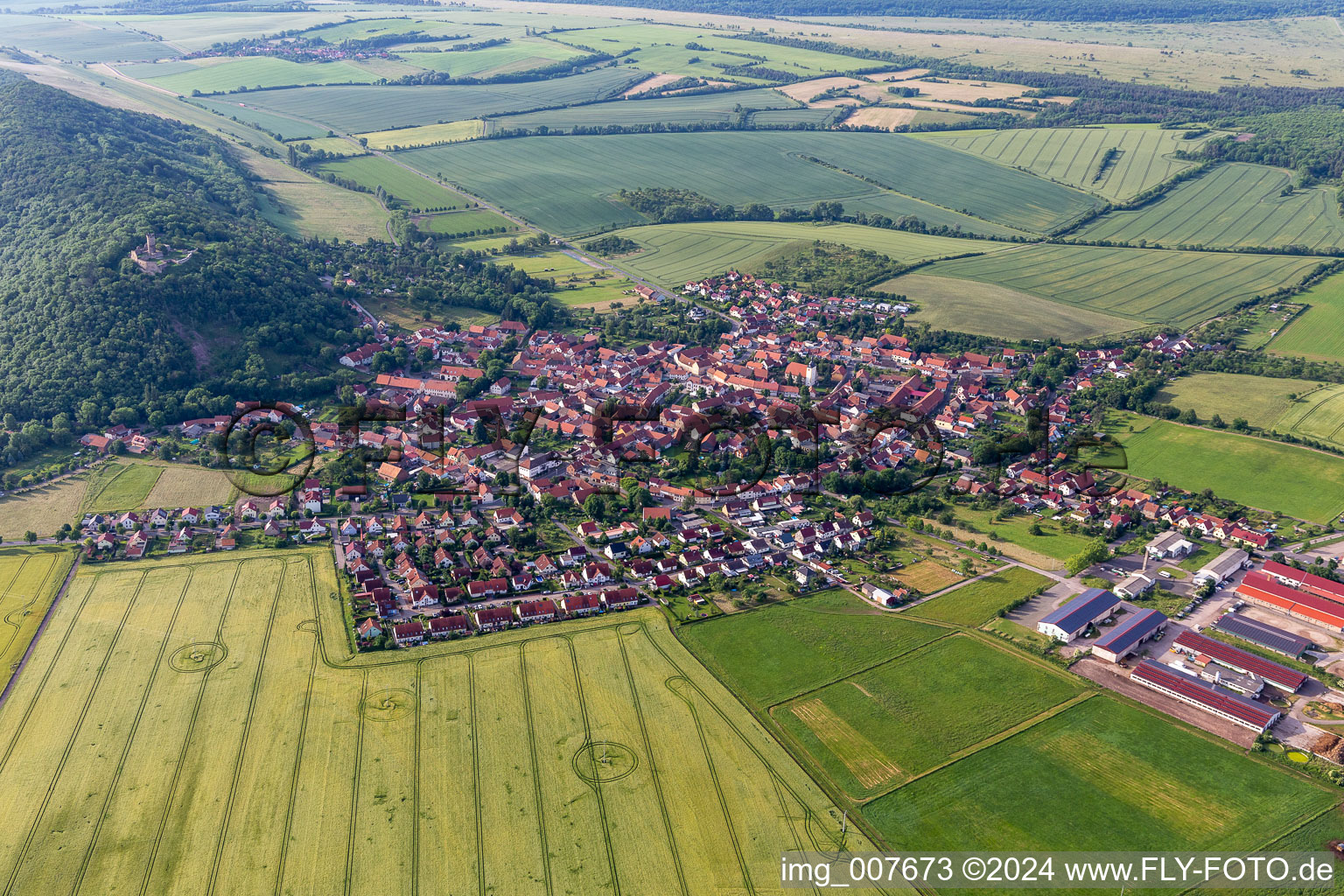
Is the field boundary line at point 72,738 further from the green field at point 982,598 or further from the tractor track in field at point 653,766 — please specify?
the green field at point 982,598

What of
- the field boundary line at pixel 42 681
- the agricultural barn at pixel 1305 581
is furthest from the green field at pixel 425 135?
the agricultural barn at pixel 1305 581

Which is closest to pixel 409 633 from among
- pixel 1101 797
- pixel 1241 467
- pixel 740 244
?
pixel 1101 797

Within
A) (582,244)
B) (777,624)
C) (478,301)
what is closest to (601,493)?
(777,624)

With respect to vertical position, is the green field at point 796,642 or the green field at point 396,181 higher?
the green field at point 796,642

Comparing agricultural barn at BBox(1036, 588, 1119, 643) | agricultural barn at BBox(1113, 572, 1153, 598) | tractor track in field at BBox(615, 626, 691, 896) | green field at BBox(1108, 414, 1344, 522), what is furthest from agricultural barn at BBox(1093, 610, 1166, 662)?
tractor track in field at BBox(615, 626, 691, 896)

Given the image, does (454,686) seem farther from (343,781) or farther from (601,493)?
(601,493)
